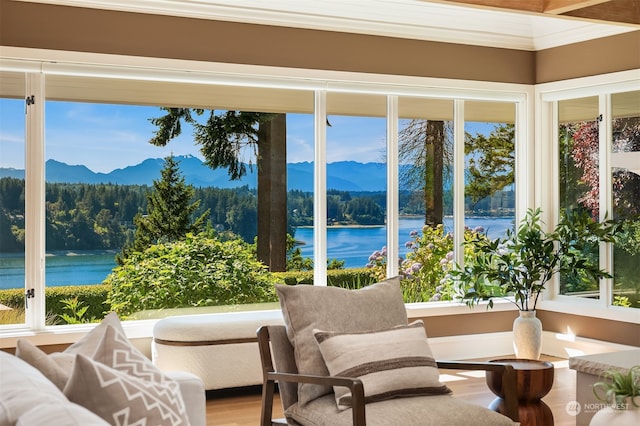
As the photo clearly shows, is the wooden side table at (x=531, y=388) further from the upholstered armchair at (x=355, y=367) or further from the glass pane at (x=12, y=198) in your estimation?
the glass pane at (x=12, y=198)

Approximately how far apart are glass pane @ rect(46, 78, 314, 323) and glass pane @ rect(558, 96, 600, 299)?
2.38 m

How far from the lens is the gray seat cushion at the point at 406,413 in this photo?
323cm

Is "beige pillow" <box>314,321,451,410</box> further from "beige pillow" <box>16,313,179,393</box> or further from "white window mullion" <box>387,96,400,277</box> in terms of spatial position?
"white window mullion" <box>387,96,400,277</box>

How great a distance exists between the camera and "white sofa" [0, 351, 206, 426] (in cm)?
178

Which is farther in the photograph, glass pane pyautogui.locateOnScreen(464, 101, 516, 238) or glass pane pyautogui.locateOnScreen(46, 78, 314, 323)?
glass pane pyautogui.locateOnScreen(464, 101, 516, 238)

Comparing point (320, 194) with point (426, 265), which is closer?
point (320, 194)

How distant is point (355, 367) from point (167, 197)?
3103 millimetres

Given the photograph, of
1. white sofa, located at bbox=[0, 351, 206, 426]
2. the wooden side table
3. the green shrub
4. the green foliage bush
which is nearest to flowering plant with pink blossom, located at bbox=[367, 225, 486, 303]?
the green foliage bush

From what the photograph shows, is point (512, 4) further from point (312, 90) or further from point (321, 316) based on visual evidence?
point (312, 90)

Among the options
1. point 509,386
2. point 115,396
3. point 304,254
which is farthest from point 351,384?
point 304,254

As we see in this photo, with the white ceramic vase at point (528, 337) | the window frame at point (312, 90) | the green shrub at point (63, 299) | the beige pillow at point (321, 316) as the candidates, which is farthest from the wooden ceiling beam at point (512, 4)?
the green shrub at point (63, 299)

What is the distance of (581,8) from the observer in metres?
4.66

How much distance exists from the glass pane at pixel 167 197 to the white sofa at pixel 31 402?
12.0 feet

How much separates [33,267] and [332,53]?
284cm
